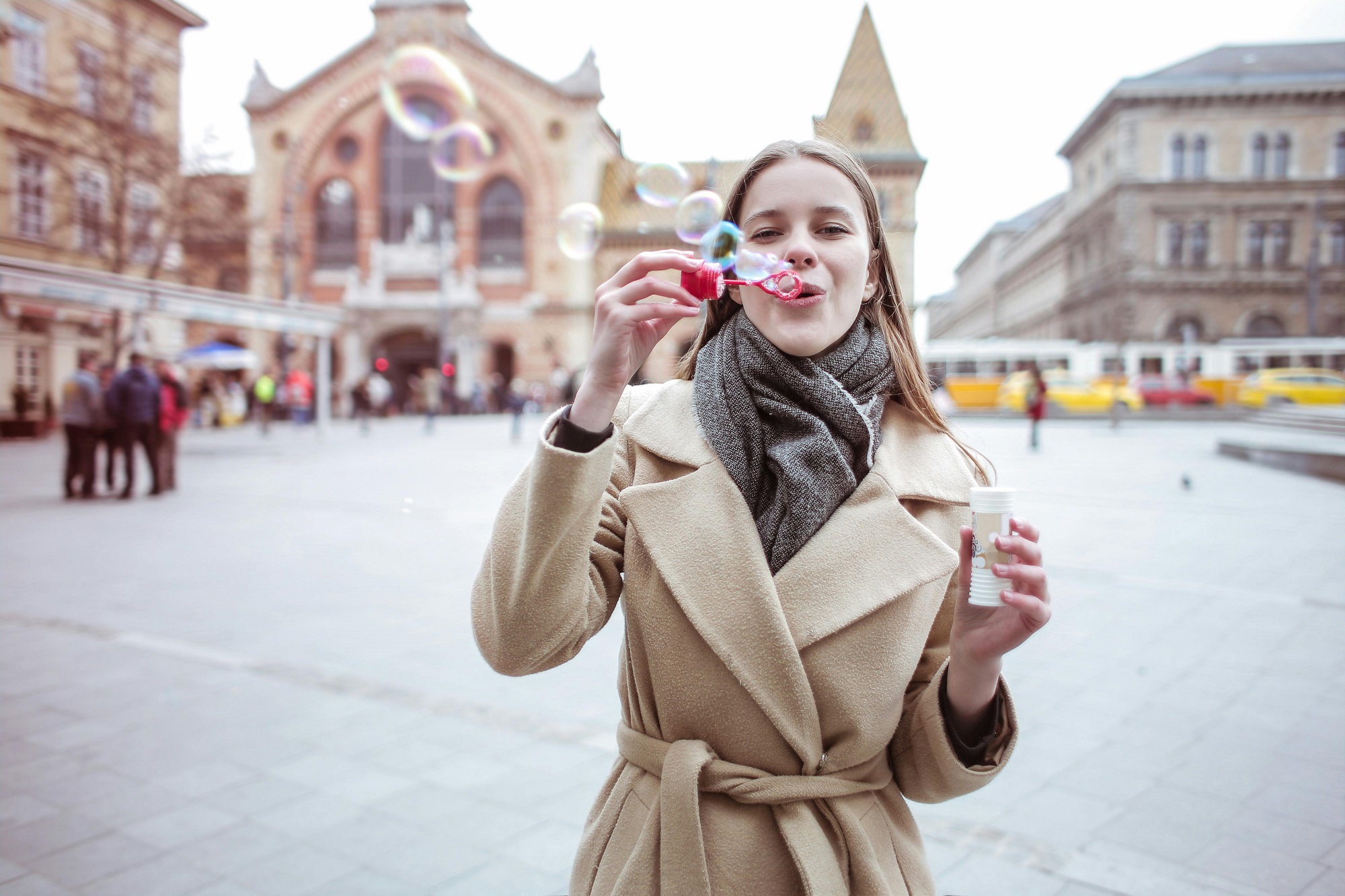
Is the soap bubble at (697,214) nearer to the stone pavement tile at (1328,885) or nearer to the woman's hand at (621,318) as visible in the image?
the woman's hand at (621,318)

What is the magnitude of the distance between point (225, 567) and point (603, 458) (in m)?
6.90

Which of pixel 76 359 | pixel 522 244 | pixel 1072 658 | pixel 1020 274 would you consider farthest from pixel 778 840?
pixel 1020 274

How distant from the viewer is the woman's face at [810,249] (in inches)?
54.3

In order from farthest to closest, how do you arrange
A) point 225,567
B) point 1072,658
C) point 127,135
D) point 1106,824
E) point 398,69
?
point 127,135 → point 398,69 → point 225,567 → point 1072,658 → point 1106,824

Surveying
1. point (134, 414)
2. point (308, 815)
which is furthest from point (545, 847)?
point (134, 414)

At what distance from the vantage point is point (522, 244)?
37.2 m

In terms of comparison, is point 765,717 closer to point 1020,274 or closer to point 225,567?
point 225,567

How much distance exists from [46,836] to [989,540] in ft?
10.7

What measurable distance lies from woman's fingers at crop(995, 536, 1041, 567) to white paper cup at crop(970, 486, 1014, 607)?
0.01 m

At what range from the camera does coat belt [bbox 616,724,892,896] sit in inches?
48.5

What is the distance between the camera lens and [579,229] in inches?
150

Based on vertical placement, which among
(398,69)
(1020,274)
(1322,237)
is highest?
(1020,274)

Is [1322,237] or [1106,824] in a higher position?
[1322,237]

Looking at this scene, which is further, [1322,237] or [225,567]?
[1322,237]
